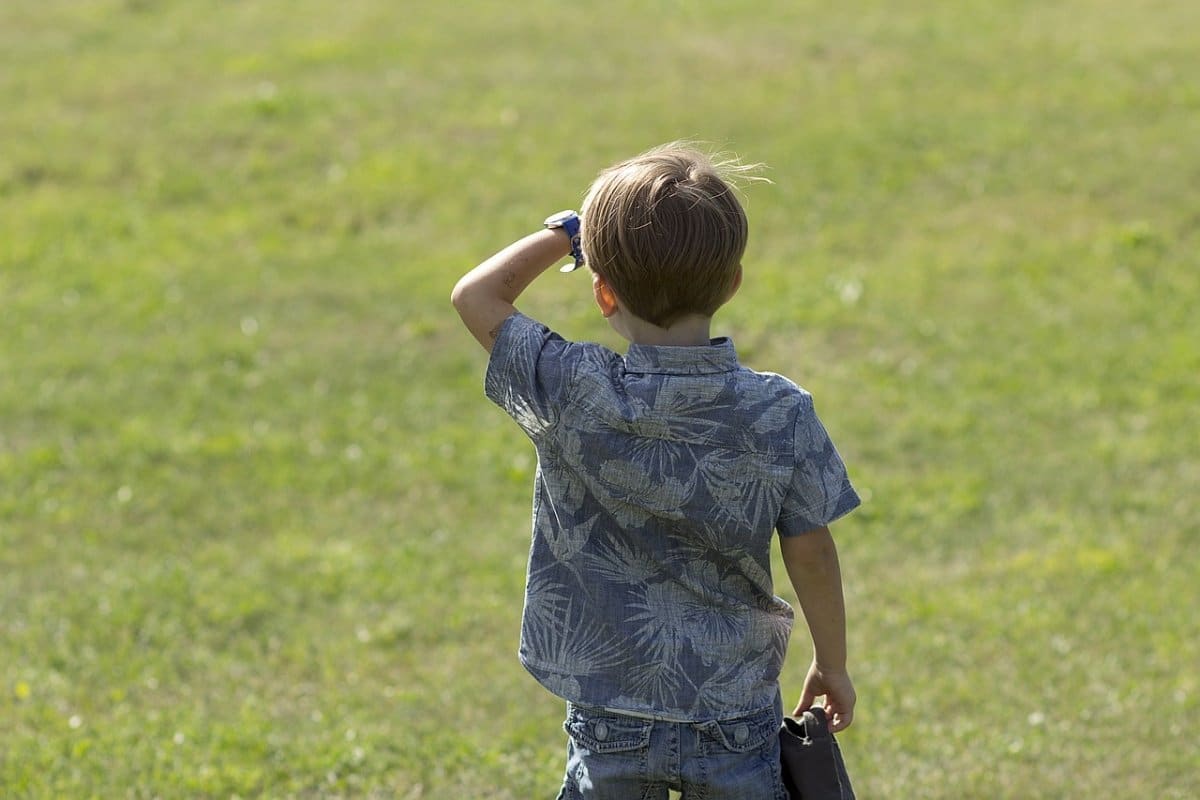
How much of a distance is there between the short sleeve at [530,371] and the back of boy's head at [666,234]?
16 centimetres

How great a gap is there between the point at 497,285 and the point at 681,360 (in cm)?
39

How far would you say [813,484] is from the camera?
2672mm

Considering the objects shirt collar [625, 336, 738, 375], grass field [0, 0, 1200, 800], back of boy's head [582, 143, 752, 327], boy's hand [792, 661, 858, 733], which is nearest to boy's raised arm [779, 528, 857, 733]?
boy's hand [792, 661, 858, 733]

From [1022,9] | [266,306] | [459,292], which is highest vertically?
[459,292]

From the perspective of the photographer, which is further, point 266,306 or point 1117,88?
point 1117,88

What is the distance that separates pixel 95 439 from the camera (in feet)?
26.1

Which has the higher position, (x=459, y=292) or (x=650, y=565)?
(x=459, y=292)

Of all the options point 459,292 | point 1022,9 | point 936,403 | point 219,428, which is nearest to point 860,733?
point 459,292

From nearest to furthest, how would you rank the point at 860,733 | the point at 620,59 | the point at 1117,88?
the point at 860,733, the point at 1117,88, the point at 620,59

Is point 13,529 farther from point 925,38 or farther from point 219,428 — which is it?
point 925,38

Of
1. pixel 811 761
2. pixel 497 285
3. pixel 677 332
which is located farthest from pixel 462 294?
pixel 811 761

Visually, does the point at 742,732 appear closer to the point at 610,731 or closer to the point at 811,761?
the point at 811,761

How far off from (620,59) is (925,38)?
123 inches

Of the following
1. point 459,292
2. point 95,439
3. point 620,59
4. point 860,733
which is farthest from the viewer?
point 620,59
